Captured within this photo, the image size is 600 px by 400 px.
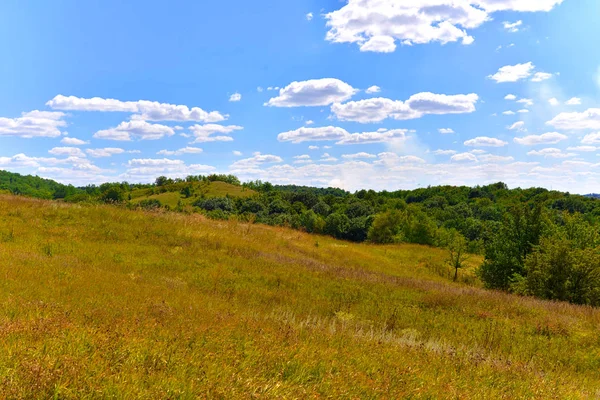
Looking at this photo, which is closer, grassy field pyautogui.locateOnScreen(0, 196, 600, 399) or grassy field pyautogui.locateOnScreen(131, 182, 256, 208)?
grassy field pyautogui.locateOnScreen(0, 196, 600, 399)

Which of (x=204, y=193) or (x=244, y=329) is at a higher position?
(x=204, y=193)

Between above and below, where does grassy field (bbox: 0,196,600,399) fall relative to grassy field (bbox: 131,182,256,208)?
below

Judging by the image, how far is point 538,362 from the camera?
7.39 m

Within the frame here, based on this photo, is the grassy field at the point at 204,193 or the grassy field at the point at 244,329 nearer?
the grassy field at the point at 244,329

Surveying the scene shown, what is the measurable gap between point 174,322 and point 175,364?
2.03m

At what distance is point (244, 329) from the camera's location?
19.2 ft

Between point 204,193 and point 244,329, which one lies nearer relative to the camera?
point 244,329

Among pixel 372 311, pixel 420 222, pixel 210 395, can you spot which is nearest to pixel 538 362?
pixel 372 311

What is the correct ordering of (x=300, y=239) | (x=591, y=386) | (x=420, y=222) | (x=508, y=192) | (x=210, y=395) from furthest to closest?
(x=508, y=192), (x=420, y=222), (x=300, y=239), (x=591, y=386), (x=210, y=395)

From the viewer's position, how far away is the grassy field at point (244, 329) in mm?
3641

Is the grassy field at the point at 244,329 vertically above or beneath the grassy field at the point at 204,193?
beneath

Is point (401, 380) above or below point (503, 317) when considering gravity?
above

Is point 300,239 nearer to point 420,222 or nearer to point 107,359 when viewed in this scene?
point 107,359

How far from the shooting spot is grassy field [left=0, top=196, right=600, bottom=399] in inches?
143
